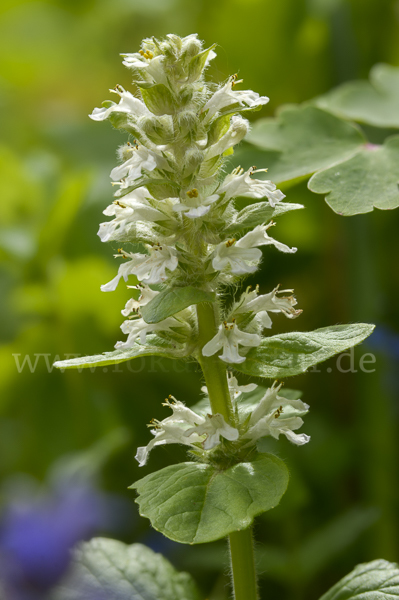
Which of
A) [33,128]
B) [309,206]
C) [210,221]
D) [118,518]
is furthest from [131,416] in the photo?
[33,128]

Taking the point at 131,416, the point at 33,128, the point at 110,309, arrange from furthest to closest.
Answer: the point at 33,128 < the point at 110,309 < the point at 131,416

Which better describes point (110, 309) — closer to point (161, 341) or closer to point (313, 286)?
point (313, 286)

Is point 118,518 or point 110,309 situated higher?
point 110,309

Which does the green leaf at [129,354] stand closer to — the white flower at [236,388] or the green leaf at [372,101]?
the white flower at [236,388]

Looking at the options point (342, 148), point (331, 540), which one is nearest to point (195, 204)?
point (342, 148)

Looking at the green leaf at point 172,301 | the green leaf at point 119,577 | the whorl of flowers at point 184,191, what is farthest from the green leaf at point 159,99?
the green leaf at point 119,577

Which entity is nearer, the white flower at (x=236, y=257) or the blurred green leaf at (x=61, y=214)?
the white flower at (x=236, y=257)

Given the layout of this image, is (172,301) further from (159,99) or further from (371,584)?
(371,584)
